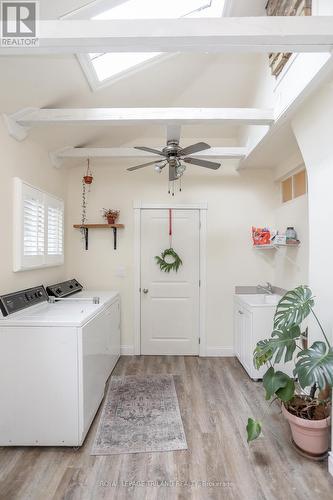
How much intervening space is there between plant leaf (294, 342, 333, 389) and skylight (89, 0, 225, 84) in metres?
2.55

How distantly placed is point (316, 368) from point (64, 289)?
2590 millimetres

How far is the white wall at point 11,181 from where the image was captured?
2.16 metres

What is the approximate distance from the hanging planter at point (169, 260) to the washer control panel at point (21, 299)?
1.49 meters

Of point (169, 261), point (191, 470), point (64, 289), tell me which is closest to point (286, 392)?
point (191, 470)

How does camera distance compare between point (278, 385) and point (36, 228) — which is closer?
point (278, 385)

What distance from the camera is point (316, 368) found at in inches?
60.7

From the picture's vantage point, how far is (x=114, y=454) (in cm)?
186

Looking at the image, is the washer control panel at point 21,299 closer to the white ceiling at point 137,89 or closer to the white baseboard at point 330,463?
the white ceiling at point 137,89

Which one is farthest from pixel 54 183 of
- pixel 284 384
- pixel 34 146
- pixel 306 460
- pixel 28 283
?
pixel 306 460

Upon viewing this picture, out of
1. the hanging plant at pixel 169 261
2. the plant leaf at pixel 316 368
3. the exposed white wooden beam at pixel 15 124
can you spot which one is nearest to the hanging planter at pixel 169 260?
the hanging plant at pixel 169 261

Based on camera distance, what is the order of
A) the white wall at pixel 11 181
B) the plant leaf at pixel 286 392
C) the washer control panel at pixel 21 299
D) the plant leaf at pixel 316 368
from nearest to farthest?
the plant leaf at pixel 316 368
the plant leaf at pixel 286 392
the washer control panel at pixel 21 299
the white wall at pixel 11 181

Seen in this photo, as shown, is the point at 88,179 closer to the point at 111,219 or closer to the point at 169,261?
the point at 111,219

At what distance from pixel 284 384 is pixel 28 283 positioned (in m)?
2.38

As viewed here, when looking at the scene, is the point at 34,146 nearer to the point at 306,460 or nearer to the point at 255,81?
the point at 255,81
